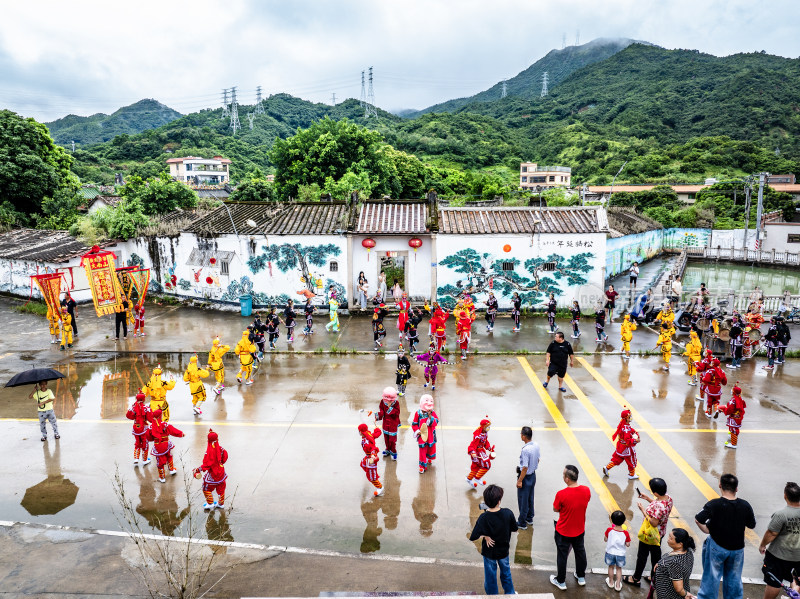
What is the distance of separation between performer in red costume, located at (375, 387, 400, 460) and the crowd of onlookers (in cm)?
333

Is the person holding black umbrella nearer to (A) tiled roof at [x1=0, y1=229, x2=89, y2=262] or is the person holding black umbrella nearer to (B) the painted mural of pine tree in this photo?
(B) the painted mural of pine tree

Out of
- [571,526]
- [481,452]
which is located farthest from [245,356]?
[571,526]

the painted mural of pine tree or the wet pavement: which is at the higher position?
the painted mural of pine tree

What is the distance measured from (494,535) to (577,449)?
4680 mm

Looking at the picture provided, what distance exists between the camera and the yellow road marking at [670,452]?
326 inches

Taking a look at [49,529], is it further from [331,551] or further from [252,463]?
[331,551]

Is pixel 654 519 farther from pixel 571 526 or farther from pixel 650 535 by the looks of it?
pixel 571 526

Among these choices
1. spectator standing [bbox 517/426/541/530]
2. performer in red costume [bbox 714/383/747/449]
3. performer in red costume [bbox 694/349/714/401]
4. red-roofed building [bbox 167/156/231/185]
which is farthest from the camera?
red-roofed building [bbox 167/156/231/185]

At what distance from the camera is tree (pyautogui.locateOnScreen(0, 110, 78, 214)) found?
35219mm

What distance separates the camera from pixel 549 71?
18462 cm

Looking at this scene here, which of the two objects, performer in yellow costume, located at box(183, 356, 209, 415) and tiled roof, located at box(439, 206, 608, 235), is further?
tiled roof, located at box(439, 206, 608, 235)

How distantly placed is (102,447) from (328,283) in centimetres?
1220

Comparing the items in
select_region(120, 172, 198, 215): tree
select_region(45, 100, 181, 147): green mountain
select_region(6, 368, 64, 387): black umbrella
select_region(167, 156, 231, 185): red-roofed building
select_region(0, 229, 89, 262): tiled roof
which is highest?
select_region(45, 100, 181, 147): green mountain

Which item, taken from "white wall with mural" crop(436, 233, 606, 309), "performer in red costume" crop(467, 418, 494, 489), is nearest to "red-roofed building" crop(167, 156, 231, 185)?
"white wall with mural" crop(436, 233, 606, 309)
